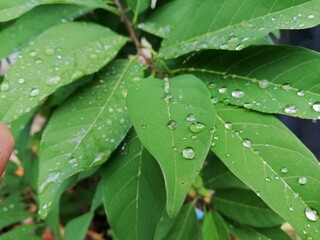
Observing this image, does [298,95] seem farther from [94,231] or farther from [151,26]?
[94,231]

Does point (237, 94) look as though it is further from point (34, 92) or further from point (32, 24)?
point (32, 24)

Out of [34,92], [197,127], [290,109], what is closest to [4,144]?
[34,92]

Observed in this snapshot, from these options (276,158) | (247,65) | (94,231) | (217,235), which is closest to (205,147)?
(276,158)

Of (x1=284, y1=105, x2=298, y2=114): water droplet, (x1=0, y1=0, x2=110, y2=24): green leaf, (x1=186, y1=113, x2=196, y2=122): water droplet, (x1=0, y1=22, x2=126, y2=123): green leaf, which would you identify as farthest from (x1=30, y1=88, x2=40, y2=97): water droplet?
(x1=284, y1=105, x2=298, y2=114): water droplet

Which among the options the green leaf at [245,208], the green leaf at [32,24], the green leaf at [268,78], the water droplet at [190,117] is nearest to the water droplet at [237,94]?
the green leaf at [268,78]

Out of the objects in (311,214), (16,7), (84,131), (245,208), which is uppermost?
(16,7)
